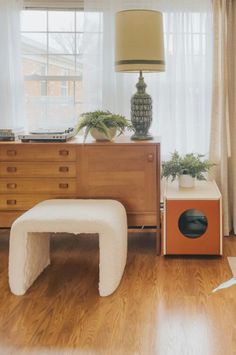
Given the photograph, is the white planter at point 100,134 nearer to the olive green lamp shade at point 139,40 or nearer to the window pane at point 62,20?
the olive green lamp shade at point 139,40

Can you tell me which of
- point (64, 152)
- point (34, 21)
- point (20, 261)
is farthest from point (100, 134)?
point (34, 21)

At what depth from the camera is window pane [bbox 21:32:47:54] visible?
13.2 feet

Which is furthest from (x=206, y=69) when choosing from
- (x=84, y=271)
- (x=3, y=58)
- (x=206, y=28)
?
(x=84, y=271)

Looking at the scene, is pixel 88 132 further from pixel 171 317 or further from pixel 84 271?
pixel 171 317

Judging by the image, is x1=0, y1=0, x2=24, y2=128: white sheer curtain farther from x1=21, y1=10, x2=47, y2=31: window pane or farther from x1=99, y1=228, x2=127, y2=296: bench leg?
x1=99, y1=228, x2=127, y2=296: bench leg

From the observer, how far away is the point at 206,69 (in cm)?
389

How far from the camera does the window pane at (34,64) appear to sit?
13.3 ft

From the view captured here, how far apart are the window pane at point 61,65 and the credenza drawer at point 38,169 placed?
1.07 m

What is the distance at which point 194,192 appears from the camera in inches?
136

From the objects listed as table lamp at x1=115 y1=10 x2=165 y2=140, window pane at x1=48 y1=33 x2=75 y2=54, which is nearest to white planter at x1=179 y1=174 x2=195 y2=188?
table lamp at x1=115 y1=10 x2=165 y2=140

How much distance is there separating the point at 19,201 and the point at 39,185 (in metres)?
0.20

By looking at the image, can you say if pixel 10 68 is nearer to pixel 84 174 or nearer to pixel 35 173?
pixel 35 173

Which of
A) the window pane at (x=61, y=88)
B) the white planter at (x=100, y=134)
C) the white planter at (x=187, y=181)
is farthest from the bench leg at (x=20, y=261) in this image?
the window pane at (x=61, y=88)

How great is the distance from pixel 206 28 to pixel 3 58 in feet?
5.60
